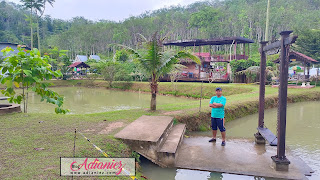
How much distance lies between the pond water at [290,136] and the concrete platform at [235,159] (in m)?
0.16

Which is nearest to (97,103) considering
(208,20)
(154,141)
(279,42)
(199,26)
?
(154,141)

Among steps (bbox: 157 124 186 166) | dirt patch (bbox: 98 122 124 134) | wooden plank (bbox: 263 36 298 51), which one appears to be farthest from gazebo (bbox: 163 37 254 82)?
steps (bbox: 157 124 186 166)

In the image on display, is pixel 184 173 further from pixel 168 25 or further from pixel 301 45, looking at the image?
pixel 168 25

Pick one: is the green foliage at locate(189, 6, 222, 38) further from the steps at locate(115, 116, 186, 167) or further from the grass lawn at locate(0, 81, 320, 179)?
the steps at locate(115, 116, 186, 167)

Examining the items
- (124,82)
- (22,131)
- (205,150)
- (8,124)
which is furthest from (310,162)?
(124,82)

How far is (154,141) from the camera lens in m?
5.07

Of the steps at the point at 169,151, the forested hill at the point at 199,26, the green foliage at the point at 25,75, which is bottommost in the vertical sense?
the steps at the point at 169,151

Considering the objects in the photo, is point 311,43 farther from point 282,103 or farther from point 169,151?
point 169,151

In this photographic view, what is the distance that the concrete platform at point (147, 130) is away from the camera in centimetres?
543

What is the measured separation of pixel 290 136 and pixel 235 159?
136 inches

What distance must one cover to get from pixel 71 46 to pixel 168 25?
91.0ft

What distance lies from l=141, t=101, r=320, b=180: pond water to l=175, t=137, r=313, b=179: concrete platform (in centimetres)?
16

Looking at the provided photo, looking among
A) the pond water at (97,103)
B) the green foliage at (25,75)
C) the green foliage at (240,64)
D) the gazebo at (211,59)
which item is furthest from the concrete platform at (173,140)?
the green foliage at (240,64)

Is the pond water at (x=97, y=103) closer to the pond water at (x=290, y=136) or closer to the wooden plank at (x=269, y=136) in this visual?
the pond water at (x=290, y=136)
